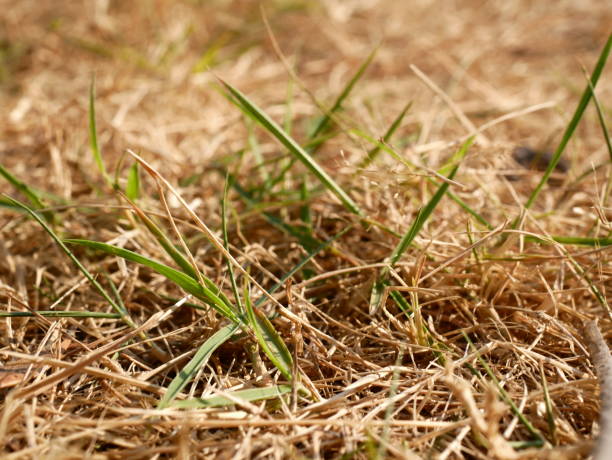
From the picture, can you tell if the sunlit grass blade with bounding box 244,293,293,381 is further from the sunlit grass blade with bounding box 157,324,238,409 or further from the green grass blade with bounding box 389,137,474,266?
the green grass blade with bounding box 389,137,474,266

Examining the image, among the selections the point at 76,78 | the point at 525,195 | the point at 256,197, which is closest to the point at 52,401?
the point at 256,197

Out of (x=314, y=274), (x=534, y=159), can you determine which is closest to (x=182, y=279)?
(x=314, y=274)

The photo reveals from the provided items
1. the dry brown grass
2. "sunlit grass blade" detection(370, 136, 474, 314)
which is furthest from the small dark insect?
"sunlit grass blade" detection(370, 136, 474, 314)

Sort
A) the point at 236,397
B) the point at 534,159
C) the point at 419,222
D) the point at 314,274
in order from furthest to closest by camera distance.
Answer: the point at 534,159
the point at 314,274
the point at 419,222
the point at 236,397

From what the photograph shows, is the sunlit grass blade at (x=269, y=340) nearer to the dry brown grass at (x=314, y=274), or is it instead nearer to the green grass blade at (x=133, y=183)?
the dry brown grass at (x=314, y=274)

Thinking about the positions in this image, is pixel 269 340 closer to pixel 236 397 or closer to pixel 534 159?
pixel 236 397

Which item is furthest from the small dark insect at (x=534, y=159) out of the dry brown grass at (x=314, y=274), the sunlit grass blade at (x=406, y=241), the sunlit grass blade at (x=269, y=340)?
the sunlit grass blade at (x=269, y=340)
